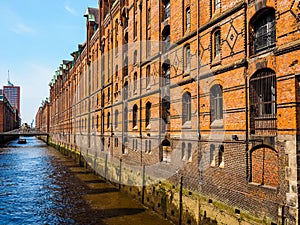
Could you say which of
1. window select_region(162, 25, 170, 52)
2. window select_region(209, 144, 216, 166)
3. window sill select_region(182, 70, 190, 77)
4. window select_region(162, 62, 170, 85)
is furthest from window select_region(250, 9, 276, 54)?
window select_region(162, 25, 170, 52)

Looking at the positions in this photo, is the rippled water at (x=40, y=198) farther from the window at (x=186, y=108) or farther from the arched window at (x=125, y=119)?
the window at (x=186, y=108)

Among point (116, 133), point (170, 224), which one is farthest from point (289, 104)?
point (116, 133)

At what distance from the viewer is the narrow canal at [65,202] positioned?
1393 cm

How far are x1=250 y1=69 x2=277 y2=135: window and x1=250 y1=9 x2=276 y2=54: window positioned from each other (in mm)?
751

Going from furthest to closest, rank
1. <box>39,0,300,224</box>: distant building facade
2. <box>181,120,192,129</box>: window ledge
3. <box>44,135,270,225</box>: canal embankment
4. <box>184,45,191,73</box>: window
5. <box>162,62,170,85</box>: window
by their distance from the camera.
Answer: <box>162,62,170,85</box>: window, <box>184,45,191,73</box>: window, <box>181,120,192,129</box>: window ledge, <box>44,135,270,225</box>: canal embankment, <box>39,0,300,224</box>: distant building facade

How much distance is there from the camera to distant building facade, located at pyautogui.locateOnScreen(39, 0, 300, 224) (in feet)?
25.3

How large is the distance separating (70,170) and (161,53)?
18.2 meters

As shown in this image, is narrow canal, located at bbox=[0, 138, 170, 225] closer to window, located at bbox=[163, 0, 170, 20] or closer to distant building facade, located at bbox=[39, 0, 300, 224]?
distant building facade, located at bbox=[39, 0, 300, 224]

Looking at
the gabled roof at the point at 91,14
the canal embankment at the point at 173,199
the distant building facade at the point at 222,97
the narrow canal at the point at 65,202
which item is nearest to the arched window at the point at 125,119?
the distant building facade at the point at 222,97

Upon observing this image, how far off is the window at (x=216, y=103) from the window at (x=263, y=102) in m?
1.65

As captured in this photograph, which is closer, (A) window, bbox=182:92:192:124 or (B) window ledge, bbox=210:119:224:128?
(B) window ledge, bbox=210:119:224:128

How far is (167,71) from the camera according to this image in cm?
1488

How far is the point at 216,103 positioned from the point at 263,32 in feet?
9.29

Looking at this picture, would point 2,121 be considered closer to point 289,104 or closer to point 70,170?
point 70,170
